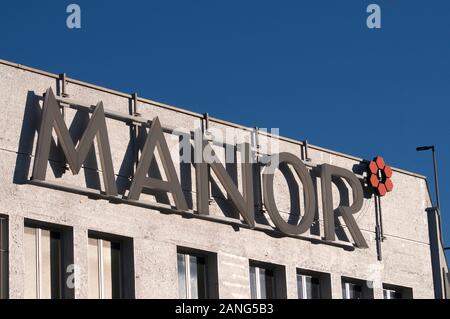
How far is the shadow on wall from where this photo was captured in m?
36.5

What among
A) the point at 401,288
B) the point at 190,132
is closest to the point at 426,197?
the point at 401,288

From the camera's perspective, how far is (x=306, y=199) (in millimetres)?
43094

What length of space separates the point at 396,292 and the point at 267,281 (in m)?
5.66

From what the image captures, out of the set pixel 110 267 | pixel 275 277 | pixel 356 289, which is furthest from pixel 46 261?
pixel 356 289

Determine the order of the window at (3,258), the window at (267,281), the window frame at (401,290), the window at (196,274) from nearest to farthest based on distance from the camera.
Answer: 1. the window at (3,258)
2. the window at (196,274)
3. the window at (267,281)
4. the window frame at (401,290)

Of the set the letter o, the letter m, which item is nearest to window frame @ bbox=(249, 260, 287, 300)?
the letter o

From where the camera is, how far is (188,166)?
40.2 meters

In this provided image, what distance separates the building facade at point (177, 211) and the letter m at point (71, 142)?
0.12 ft

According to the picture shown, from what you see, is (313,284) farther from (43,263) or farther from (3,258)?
(3,258)

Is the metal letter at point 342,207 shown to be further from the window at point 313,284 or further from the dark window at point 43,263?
the dark window at point 43,263

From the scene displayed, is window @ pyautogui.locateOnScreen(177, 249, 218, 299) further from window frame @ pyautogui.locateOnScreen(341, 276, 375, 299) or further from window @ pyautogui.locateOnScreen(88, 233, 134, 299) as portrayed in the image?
window frame @ pyautogui.locateOnScreen(341, 276, 375, 299)

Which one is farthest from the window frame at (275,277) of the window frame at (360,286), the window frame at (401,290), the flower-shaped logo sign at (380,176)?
the flower-shaped logo sign at (380,176)

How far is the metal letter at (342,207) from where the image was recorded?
143 ft
